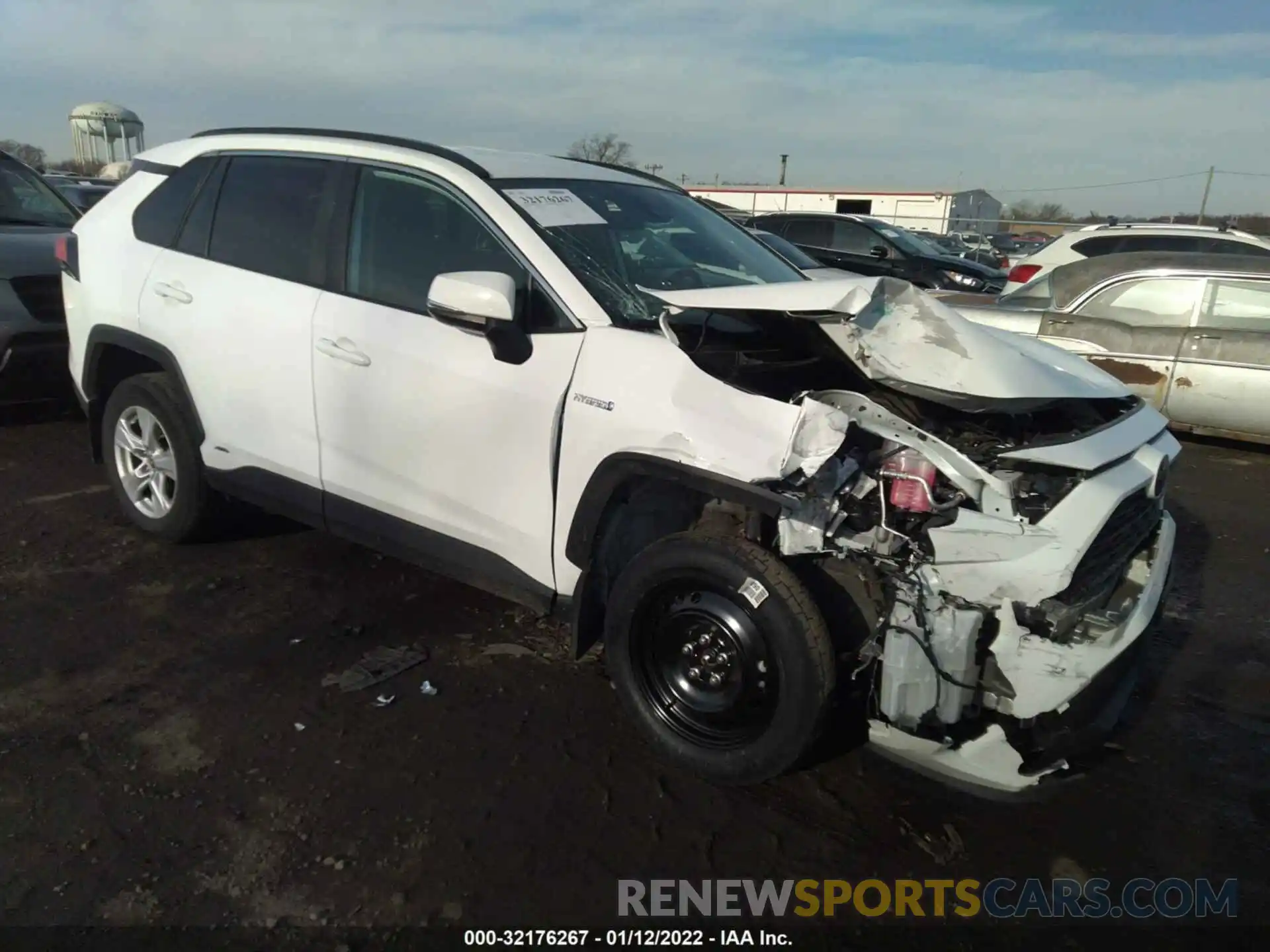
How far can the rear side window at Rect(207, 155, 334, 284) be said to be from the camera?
378 centimetres

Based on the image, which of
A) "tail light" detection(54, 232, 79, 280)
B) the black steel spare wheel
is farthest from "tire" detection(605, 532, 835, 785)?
"tail light" detection(54, 232, 79, 280)

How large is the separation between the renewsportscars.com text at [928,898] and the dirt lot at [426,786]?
0.13 feet

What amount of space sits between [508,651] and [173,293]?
2257mm

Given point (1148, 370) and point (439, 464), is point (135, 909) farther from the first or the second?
point (1148, 370)

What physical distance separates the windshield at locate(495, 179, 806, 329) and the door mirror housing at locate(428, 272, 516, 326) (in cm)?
34

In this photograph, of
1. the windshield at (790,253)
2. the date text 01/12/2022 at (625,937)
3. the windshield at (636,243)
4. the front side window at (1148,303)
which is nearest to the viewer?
the date text 01/12/2022 at (625,937)

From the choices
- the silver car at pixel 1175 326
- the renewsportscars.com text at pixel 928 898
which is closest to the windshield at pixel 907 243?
the silver car at pixel 1175 326

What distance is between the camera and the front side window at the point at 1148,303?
290 inches

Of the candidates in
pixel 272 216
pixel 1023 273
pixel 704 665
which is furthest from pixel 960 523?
pixel 1023 273

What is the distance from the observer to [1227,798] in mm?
3002

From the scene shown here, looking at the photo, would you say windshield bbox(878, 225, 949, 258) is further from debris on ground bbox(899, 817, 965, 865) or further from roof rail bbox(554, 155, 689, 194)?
debris on ground bbox(899, 817, 965, 865)

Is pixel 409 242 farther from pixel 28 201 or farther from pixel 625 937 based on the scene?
pixel 28 201

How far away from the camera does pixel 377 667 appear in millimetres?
3574

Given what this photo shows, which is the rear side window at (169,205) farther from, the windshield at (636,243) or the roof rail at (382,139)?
the windshield at (636,243)
